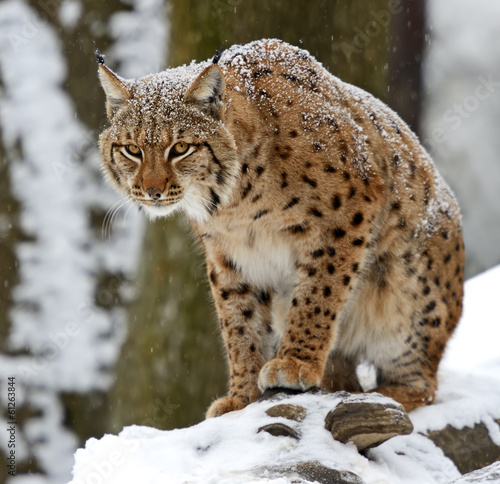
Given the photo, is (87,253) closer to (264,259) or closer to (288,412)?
(264,259)

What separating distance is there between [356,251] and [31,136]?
13.5ft

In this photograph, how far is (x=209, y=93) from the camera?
4.65 m

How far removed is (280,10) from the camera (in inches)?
290

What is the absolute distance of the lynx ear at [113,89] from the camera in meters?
4.74

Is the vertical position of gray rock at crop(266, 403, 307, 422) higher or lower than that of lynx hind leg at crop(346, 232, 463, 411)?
lower

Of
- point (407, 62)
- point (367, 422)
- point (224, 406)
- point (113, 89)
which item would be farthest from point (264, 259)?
point (407, 62)

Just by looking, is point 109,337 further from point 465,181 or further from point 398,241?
point 465,181

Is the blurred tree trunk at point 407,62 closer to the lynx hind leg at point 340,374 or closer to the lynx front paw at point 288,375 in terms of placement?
the lynx hind leg at point 340,374

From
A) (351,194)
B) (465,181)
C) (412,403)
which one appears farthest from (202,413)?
(465,181)

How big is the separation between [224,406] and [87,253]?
3.36 metres

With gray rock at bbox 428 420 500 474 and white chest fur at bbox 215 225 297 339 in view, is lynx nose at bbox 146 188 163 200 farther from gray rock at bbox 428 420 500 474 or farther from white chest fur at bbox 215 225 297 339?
gray rock at bbox 428 420 500 474

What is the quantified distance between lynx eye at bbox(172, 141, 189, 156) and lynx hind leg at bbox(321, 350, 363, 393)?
5.59 ft

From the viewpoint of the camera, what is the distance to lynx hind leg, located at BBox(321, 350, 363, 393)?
5578mm

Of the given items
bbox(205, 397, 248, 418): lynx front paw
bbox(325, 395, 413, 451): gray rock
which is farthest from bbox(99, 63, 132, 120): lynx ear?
bbox(325, 395, 413, 451): gray rock
